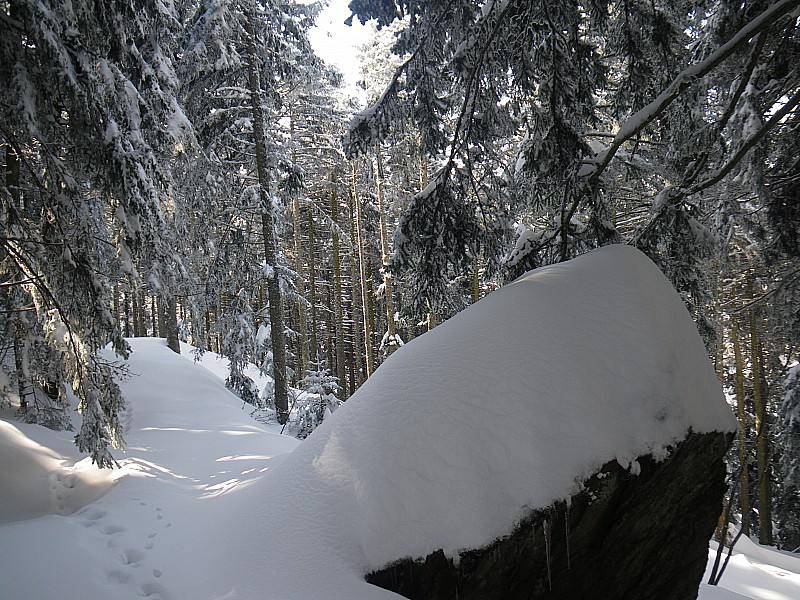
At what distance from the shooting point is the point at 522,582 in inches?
108

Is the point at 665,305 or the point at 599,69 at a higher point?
the point at 599,69

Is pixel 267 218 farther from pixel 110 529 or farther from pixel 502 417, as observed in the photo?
pixel 502 417

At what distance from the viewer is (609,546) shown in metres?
2.98

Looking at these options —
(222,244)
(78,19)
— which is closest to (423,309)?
(78,19)

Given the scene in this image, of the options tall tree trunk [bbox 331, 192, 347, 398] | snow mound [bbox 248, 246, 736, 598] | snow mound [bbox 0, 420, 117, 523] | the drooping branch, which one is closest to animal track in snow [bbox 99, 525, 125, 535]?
snow mound [bbox 0, 420, 117, 523]

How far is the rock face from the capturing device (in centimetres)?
263

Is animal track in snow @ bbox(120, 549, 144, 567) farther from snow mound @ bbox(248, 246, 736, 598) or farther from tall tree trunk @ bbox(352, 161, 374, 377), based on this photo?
tall tree trunk @ bbox(352, 161, 374, 377)

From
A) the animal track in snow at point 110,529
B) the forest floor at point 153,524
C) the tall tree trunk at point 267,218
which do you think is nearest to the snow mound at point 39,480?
the forest floor at point 153,524

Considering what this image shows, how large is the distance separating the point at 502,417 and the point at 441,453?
0.43 metres

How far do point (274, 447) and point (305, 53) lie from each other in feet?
29.5

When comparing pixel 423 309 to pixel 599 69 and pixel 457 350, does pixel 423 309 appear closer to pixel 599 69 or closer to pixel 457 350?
pixel 457 350

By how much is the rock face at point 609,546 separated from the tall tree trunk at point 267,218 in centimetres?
882

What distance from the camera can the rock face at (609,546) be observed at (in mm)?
2635

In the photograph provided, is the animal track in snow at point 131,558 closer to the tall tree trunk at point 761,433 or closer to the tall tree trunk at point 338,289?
the tall tree trunk at point 338,289
